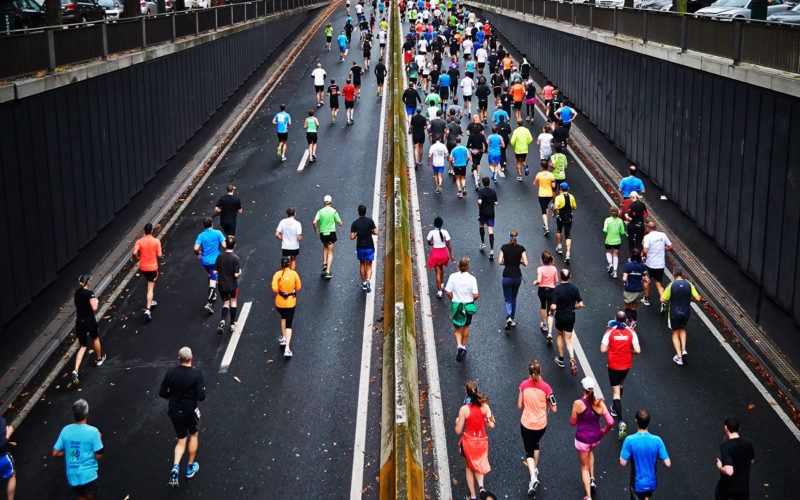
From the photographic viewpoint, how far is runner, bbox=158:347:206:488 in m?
Answer: 10.5

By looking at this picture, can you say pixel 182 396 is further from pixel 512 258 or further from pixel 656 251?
pixel 656 251

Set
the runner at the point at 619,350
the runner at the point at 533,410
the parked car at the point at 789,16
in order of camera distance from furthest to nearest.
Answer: the parked car at the point at 789,16, the runner at the point at 619,350, the runner at the point at 533,410

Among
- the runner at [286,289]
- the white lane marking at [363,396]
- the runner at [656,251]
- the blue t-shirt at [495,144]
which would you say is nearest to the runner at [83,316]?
the runner at [286,289]

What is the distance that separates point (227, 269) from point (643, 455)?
8.72m

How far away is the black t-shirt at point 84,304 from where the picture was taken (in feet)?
43.4

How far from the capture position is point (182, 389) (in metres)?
10.5

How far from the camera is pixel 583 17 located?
29797 millimetres

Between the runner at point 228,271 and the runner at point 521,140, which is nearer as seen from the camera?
the runner at point 228,271

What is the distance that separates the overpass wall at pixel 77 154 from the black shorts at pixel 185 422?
15.2 ft

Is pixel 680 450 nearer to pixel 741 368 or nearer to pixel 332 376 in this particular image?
pixel 741 368

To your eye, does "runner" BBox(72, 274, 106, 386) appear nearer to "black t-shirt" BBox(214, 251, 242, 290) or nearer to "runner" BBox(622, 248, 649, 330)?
"black t-shirt" BBox(214, 251, 242, 290)

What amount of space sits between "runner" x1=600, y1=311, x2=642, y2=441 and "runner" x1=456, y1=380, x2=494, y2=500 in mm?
2886

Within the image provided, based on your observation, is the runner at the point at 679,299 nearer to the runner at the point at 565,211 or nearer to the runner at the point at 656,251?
the runner at the point at 656,251

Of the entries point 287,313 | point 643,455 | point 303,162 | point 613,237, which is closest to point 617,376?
point 643,455
